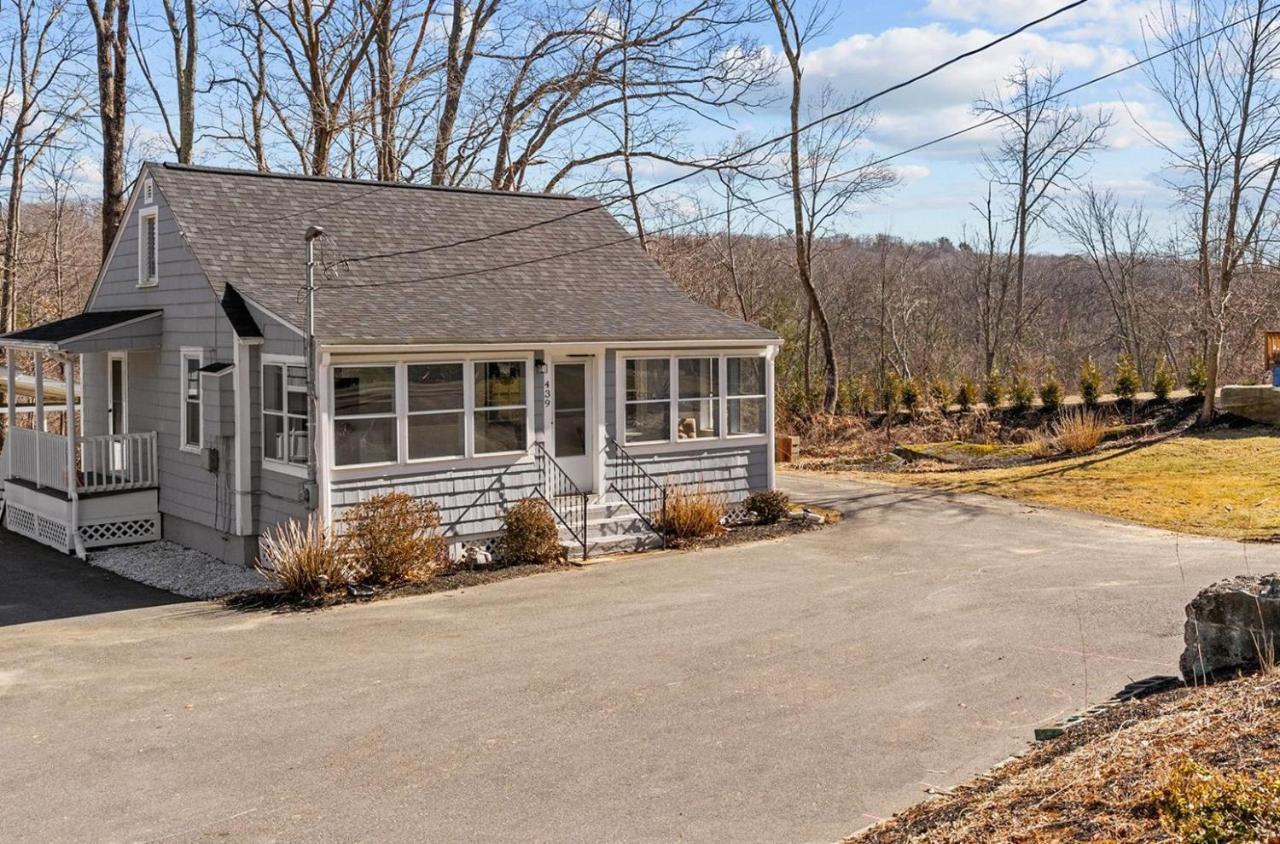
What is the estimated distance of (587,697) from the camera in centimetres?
909

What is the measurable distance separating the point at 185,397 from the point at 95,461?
8.97 ft

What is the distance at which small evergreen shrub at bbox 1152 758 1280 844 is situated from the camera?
4.68 m

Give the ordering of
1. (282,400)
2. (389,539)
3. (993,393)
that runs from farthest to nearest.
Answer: (993,393) → (282,400) → (389,539)

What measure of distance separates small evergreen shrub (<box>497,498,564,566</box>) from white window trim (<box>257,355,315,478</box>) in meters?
2.64

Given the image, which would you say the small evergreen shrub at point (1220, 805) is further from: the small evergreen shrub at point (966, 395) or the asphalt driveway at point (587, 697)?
the small evergreen shrub at point (966, 395)

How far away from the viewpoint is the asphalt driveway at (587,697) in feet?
22.6

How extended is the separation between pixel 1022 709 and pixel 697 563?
6534 millimetres

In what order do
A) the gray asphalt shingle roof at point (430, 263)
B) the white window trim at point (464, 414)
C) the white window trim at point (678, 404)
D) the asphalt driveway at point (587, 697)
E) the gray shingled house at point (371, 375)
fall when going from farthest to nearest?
the white window trim at point (678, 404)
the gray asphalt shingle roof at point (430, 263)
the gray shingled house at point (371, 375)
the white window trim at point (464, 414)
the asphalt driveway at point (587, 697)

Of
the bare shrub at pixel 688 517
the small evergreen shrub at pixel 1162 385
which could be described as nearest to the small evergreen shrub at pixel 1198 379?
the small evergreen shrub at pixel 1162 385

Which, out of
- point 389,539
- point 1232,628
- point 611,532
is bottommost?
point 611,532

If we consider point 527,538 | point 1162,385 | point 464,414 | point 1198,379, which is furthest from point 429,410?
point 1198,379

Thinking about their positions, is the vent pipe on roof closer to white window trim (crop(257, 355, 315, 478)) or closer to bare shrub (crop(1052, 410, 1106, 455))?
white window trim (crop(257, 355, 315, 478))

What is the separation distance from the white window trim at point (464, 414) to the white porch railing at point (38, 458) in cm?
539

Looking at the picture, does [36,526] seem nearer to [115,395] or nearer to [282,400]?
[115,395]
